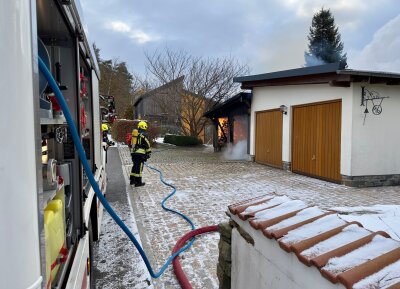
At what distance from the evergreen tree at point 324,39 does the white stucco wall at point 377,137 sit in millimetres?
29306

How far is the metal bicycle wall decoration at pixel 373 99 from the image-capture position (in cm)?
831

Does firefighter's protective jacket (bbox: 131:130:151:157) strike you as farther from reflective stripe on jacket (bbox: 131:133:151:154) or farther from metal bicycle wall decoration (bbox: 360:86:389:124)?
metal bicycle wall decoration (bbox: 360:86:389:124)

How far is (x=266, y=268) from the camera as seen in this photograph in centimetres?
188

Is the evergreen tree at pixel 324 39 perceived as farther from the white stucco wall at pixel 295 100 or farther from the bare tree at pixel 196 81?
the white stucco wall at pixel 295 100

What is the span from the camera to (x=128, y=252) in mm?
4148

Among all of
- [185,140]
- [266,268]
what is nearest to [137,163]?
[266,268]

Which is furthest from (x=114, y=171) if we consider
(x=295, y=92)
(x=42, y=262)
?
(x=42, y=262)

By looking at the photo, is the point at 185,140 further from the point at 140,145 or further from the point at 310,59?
the point at 310,59

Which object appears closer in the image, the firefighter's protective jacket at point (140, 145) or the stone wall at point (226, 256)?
the stone wall at point (226, 256)

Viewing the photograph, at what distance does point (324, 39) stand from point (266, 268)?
40228 mm

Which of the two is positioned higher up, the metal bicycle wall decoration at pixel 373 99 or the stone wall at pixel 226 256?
the metal bicycle wall decoration at pixel 373 99

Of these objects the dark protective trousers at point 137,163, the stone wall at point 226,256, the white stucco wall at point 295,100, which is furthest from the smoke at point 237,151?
the stone wall at point 226,256

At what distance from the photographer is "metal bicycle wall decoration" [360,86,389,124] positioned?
27.3 ft

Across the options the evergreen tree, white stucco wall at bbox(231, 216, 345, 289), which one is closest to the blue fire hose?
white stucco wall at bbox(231, 216, 345, 289)
